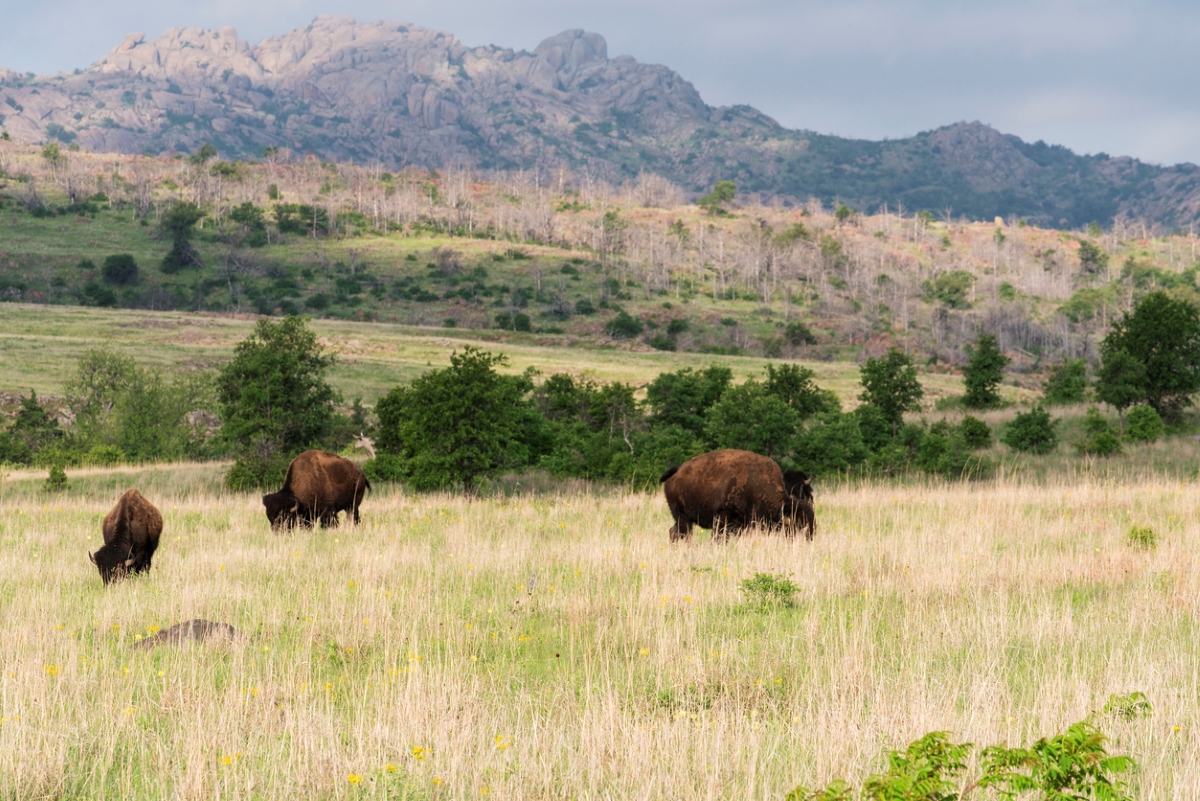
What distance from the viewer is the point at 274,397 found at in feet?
81.1

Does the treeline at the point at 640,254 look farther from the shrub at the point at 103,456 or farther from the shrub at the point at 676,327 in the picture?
the shrub at the point at 103,456

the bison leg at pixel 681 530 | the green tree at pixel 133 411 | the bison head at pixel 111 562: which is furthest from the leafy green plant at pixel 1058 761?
the green tree at pixel 133 411

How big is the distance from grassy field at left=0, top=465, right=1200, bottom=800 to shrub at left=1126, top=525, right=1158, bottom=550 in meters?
0.16

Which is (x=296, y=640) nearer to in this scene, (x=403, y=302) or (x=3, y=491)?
(x=3, y=491)

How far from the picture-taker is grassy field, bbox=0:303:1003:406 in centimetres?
5016

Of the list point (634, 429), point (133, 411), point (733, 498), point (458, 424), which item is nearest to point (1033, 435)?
→ point (634, 429)

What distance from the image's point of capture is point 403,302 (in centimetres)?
9738

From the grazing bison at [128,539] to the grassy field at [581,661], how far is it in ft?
1.00

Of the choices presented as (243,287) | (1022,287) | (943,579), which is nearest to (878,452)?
(943,579)

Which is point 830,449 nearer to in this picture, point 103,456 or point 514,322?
point 103,456

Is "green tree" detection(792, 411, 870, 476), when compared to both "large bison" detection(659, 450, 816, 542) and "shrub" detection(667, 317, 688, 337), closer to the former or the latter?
"large bison" detection(659, 450, 816, 542)

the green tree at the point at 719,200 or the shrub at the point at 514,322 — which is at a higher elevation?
the green tree at the point at 719,200

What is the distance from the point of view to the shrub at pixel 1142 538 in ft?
33.7

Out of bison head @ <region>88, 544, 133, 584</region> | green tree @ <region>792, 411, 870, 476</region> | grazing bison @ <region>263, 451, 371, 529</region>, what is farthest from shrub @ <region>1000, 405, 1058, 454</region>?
bison head @ <region>88, 544, 133, 584</region>
